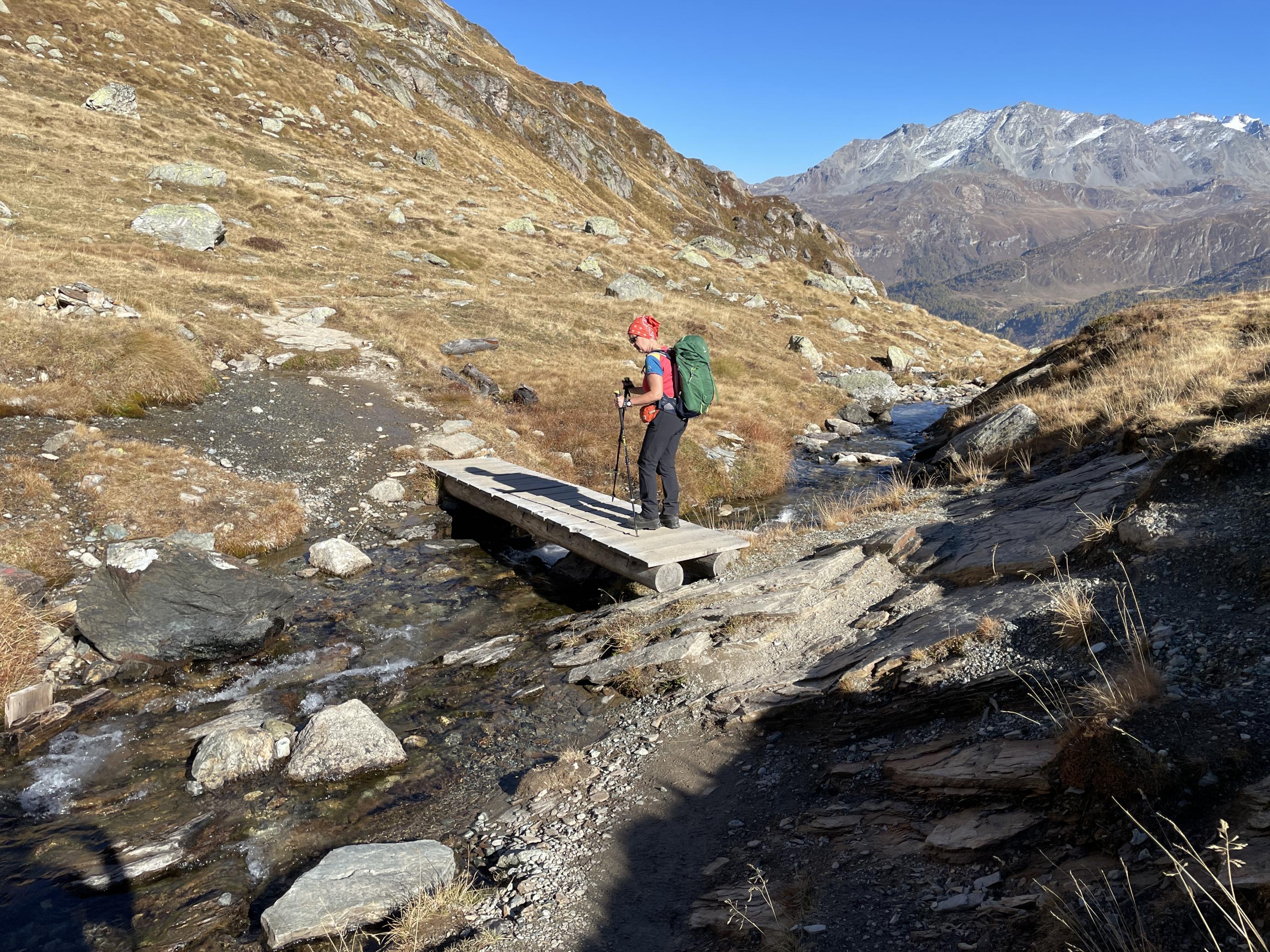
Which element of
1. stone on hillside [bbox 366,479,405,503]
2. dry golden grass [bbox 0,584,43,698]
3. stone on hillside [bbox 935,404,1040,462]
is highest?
stone on hillside [bbox 935,404,1040,462]

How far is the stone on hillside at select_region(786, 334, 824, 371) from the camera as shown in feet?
132

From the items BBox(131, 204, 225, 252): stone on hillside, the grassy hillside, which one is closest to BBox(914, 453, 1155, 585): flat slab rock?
the grassy hillside

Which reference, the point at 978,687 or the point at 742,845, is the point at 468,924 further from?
the point at 978,687

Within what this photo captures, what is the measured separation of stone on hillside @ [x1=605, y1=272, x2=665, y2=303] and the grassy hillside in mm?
1003

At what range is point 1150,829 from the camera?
3.88 m

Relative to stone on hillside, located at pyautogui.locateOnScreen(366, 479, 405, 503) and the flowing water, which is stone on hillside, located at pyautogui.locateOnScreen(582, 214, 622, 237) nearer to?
stone on hillside, located at pyautogui.locateOnScreen(366, 479, 405, 503)

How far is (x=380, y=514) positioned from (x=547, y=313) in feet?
70.1

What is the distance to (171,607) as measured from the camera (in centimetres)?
1028

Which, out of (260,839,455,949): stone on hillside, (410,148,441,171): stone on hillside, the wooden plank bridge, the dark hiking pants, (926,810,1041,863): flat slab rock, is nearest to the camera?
(926,810,1041,863): flat slab rock

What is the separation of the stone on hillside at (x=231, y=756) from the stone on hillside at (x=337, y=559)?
209 inches

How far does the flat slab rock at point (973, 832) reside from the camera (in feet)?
14.8

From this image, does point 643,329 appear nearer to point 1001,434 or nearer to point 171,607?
point 171,607

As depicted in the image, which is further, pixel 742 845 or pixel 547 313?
pixel 547 313

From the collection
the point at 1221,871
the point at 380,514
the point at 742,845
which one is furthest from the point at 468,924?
the point at 380,514
